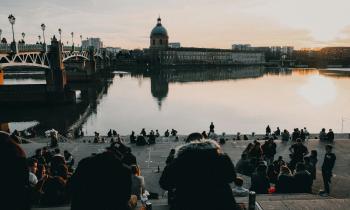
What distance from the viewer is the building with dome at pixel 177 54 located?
Answer: 6324 inches

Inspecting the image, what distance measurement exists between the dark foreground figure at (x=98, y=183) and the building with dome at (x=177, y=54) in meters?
153

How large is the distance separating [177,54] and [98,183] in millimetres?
164347

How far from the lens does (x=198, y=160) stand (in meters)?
2.82

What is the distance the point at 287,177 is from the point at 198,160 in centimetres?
454

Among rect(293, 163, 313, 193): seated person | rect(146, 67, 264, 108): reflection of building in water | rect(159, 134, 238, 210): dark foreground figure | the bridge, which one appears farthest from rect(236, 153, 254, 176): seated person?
rect(146, 67, 264, 108): reflection of building in water

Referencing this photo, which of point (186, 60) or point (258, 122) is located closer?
point (258, 122)

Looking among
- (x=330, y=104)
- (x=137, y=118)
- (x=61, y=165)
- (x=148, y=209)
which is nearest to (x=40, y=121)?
Result: (x=137, y=118)

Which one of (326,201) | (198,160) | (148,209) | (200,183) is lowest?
(326,201)

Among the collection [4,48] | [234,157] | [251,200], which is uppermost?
[4,48]

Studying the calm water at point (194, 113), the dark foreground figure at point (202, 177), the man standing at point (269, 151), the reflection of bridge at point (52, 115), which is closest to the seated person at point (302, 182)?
Answer: the man standing at point (269, 151)

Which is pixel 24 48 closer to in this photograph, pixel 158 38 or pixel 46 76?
pixel 46 76

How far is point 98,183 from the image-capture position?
289 cm

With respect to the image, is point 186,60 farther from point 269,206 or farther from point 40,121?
point 269,206

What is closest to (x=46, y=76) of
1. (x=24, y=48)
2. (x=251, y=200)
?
(x=24, y=48)
